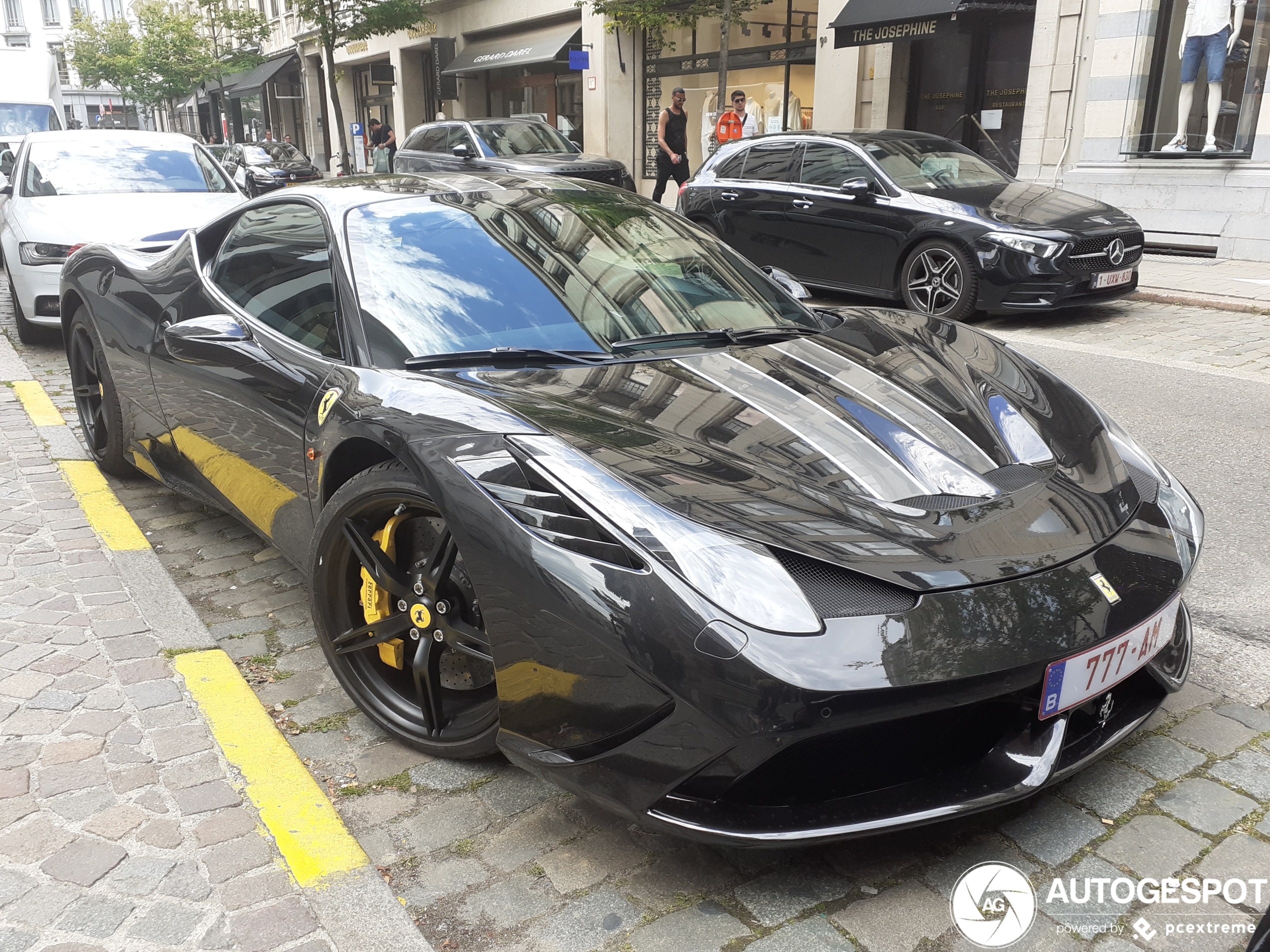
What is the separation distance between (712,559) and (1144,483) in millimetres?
1236

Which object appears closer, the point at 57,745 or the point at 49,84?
the point at 57,745

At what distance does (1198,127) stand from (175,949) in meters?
13.2

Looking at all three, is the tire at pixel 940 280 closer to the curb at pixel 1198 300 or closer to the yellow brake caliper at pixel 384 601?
the curb at pixel 1198 300

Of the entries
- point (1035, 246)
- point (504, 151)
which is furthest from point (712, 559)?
point (504, 151)

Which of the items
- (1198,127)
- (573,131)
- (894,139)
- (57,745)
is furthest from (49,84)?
(57,745)

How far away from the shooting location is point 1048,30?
13109 millimetres

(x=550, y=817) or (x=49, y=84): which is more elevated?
(x=49, y=84)

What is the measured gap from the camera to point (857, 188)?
29.0 ft

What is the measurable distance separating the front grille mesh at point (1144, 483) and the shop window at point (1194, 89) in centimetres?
1078

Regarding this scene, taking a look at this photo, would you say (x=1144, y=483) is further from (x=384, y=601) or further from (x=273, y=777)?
(x=273, y=777)

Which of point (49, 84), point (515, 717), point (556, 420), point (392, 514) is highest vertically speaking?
point (49, 84)

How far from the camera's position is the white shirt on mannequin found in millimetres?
11414

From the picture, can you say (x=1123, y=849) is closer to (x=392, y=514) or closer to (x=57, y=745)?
(x=392, y=514)

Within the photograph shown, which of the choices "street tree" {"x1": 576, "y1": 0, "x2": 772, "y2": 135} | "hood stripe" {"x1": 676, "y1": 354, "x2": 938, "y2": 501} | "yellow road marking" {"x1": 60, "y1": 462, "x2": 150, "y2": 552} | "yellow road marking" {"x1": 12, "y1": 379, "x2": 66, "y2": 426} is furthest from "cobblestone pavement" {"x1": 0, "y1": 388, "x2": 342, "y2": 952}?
"street tree" {"x1": 576, "y1": 0, "x2": 772, "y2": 135}
